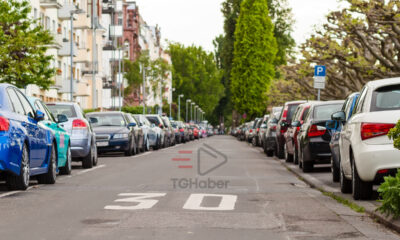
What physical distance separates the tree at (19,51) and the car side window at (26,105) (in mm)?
17895

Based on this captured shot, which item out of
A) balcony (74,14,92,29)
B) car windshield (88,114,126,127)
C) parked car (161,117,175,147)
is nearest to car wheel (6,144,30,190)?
→ car windshield (88,114,126,127)

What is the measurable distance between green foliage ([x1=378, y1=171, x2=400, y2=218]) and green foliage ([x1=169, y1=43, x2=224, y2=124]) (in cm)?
13827

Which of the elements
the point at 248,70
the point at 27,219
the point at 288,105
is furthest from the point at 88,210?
the point at 248,70

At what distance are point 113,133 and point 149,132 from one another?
7.99 meters

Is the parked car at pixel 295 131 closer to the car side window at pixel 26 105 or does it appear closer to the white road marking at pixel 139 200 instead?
the car side window at pixel 26 105

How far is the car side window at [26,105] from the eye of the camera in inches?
567

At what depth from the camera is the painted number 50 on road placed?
11.2 metres

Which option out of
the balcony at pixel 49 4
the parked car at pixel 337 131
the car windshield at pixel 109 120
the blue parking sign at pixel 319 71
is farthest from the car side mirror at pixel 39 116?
the balcony at pixel 49 4

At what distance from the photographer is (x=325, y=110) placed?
67.6 ft

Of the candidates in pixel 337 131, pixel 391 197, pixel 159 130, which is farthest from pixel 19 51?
pixel 391 197

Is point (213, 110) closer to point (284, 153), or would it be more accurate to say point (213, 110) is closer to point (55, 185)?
point (284, 153)

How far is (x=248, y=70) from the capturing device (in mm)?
100375

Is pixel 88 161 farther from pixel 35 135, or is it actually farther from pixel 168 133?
pixel 168 133

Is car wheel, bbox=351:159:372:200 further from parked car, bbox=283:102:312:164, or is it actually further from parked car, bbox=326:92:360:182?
parked car, bbox=283:102:312:164
